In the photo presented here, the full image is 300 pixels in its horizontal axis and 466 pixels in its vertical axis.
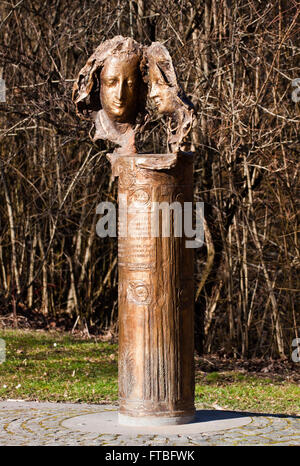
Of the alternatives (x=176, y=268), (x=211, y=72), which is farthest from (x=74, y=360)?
(x=176, y=268)

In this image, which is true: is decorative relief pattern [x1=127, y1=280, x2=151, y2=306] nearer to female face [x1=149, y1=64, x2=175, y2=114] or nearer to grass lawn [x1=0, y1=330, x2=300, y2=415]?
female face [x1=149, y1=64, x2=175, y2=114]

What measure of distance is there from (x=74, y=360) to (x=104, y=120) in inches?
179

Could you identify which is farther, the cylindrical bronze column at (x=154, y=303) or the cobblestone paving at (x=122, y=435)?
the cylindrical bronze column at (x=154, y=303)

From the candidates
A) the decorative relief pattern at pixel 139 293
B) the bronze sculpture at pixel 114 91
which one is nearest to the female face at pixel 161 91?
the bronze sculpture at pixel 114 91

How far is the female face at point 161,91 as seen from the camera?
7.30 metres

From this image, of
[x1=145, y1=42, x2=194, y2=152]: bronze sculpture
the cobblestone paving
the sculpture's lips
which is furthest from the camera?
the sculpture's lips

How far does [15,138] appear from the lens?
14969mm

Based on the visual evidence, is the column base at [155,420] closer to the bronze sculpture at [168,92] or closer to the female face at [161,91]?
the bronze sculpture at [168,92]

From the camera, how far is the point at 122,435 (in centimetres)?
666

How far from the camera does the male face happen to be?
7324mm

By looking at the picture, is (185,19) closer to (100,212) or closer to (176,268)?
(100,212)

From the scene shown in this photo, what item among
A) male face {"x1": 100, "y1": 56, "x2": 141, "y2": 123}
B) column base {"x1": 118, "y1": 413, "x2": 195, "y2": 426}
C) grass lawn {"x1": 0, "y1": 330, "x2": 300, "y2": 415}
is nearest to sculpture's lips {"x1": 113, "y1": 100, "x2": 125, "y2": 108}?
male face {"x1": 100, "y1": 56, "x2": 141, "y2": 123}

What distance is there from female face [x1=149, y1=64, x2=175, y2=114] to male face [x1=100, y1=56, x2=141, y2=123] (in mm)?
133

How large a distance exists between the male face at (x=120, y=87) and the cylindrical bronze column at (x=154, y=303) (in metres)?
0.52
